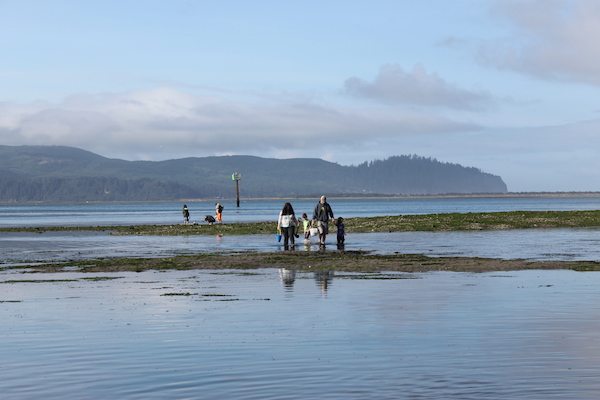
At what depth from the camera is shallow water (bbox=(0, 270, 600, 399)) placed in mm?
13820

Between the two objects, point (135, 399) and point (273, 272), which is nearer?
point (135, 399)

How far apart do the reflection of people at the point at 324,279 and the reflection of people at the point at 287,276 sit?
31.3 inches

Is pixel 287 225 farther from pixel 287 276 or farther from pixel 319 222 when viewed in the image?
pixel 287 276

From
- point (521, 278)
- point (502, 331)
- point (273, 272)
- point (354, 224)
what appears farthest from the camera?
point (354, 224)

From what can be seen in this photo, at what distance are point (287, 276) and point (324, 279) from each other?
191 centimetres

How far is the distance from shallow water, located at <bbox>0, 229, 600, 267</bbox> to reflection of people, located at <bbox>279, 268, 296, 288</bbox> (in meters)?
9.06

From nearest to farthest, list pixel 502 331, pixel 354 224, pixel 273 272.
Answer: pixel 502 331
pixel 273 272
pixel 354 224

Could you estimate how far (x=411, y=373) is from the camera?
1455 cm

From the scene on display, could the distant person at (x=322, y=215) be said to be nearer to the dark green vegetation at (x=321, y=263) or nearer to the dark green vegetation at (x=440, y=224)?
the dark green vegetation at (x=321, y=263)

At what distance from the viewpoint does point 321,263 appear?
38.0m

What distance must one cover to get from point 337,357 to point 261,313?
6387 mm

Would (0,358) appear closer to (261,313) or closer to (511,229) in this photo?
(261,313)

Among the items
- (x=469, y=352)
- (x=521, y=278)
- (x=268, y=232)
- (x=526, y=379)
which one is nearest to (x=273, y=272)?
(x=521, y=278)

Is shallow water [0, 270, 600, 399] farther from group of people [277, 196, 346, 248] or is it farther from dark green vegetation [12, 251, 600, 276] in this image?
group of people [277, 196, 346, 248]
